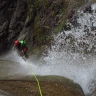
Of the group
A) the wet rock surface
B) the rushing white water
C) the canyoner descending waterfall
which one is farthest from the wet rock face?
the wet rock surface

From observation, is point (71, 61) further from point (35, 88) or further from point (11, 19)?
point (11, 19)

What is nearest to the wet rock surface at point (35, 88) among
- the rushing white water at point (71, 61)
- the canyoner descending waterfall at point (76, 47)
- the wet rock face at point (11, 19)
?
the rushing white water at point (71, 61)

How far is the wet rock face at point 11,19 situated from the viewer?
20.0 metres

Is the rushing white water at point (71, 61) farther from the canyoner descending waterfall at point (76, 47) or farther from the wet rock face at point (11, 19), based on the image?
the wet rock face at point (11, 19)

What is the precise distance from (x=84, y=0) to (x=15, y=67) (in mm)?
6777

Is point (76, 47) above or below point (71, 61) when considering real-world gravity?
above

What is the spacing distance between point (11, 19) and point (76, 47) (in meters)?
7.87

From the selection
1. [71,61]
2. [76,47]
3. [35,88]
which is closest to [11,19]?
A: [76,47]

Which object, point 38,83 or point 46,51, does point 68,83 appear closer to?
point 38,83

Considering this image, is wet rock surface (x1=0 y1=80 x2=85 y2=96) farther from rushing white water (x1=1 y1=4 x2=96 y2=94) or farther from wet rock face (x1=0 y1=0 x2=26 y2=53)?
wet rock face (x1=0 y1=0 x2=26 y2=53)

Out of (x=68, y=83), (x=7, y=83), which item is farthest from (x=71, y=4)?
(x=7, y=83)

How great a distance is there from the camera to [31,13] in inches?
755

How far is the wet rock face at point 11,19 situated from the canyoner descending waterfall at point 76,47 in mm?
4979

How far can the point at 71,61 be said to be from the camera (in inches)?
570
